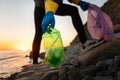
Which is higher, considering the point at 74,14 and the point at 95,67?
the point at 74,14

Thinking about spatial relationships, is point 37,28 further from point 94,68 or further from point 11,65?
point 11,65

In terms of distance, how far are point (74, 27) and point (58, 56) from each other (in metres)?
0.87

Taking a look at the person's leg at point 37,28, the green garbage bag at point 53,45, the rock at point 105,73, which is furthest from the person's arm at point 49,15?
the rock at point 105,73

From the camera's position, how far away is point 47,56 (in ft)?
21.0

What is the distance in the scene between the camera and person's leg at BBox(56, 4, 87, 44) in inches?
263

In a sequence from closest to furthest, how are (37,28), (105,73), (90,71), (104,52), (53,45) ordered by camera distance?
(105,73), (90,71), (53,45), (104,52), (37,28)

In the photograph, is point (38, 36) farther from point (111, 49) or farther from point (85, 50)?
point (111, 49)

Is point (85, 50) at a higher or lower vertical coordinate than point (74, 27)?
lower

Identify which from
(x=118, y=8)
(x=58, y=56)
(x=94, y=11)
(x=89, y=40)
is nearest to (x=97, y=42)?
(x=89, y=40)

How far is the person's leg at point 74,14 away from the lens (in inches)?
263

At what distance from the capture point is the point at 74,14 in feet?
22.3

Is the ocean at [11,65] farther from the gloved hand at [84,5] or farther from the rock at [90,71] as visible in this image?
the rock at [90,71]

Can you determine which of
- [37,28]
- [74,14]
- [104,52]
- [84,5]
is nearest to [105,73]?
[104,52]

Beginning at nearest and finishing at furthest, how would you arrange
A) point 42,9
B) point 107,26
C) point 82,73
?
1. point 82,73
2. point 107,26
3. point 42,9
